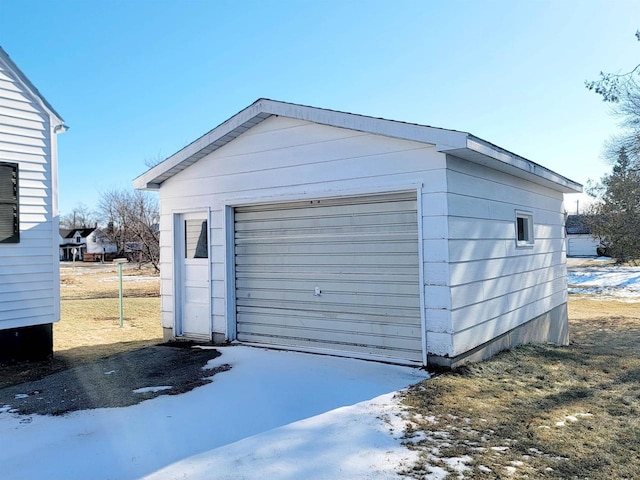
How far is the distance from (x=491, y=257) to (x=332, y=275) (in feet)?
7.23

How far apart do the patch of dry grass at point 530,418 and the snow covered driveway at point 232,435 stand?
312 millimetres

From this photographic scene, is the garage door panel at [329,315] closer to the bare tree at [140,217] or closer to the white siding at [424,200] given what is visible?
the white siding at [424,200]

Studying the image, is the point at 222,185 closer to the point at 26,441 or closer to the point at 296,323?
the point at 296,323

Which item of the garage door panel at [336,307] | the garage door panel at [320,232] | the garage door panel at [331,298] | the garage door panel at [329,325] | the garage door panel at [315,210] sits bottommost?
the garage door panel at [329,325]

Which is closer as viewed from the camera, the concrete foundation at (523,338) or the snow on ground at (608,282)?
the concrete foundation at (523,338)

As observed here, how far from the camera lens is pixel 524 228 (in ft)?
25.5

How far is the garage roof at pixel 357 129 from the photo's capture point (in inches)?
195

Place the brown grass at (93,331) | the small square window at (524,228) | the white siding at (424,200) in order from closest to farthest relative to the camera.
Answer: the white siding at (424,200), the brown grass at (93,331), the small square window at (524,228)

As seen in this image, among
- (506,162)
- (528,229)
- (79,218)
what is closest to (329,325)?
(506,162)

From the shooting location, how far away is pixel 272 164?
6422 millimetres

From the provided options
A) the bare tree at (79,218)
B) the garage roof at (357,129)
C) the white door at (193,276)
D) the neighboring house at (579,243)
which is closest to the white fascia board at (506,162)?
the garage roof at (357,129)

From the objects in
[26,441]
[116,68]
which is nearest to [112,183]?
[116,68]

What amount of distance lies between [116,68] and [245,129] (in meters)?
8.73

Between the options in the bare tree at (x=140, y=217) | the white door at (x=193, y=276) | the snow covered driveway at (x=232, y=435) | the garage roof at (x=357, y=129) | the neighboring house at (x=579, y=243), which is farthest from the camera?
the neighboring house at (x=579, y=243)
